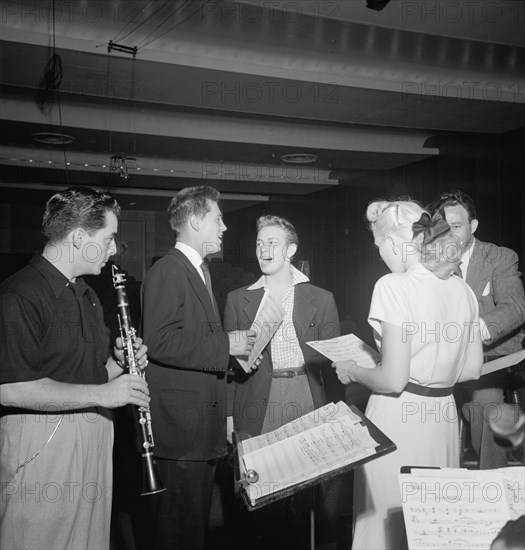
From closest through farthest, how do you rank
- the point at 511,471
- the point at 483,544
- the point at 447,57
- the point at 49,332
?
the point at 483,544, the point at 511,471, the point at 49,332, the point at 447,57

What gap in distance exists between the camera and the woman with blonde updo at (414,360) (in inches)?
70.6

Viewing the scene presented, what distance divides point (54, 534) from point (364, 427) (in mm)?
1069

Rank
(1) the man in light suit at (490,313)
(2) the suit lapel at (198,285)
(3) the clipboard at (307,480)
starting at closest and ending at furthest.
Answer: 1. (3) the clipboard at (307,480)
2. (2) the suit lapel at (198,285)
3. (1) the man in light suit at (490,313)

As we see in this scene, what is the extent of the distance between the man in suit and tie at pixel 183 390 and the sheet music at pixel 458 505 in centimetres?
126

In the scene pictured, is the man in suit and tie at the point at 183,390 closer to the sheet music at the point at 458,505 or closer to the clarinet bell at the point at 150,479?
the clarinet bell at the point at 150,479

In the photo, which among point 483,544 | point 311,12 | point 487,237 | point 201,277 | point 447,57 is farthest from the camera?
point 487,237

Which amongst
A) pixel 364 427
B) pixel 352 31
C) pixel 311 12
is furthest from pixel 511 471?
pixel 352 31

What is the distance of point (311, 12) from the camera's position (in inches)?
176

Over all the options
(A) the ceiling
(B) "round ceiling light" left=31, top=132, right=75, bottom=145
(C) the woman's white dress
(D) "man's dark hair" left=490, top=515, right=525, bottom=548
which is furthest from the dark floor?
(B) "round ceiling light" left=31, top=132, right=75, bottom=145

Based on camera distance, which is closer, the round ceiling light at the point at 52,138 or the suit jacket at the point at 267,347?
the suit jacket at the point at 267,347

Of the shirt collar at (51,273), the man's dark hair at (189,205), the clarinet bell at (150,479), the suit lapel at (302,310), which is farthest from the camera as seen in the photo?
the suit lapel at (302,310)

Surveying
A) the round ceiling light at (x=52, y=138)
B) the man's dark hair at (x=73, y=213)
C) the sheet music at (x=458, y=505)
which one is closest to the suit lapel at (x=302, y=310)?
the man's dark hair at (x=73, y=213)

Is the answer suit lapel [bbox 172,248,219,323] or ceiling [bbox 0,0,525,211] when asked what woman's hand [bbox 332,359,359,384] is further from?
ceiling [bbox 0,0,525,211]

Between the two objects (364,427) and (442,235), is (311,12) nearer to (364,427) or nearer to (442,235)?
(442,235)
